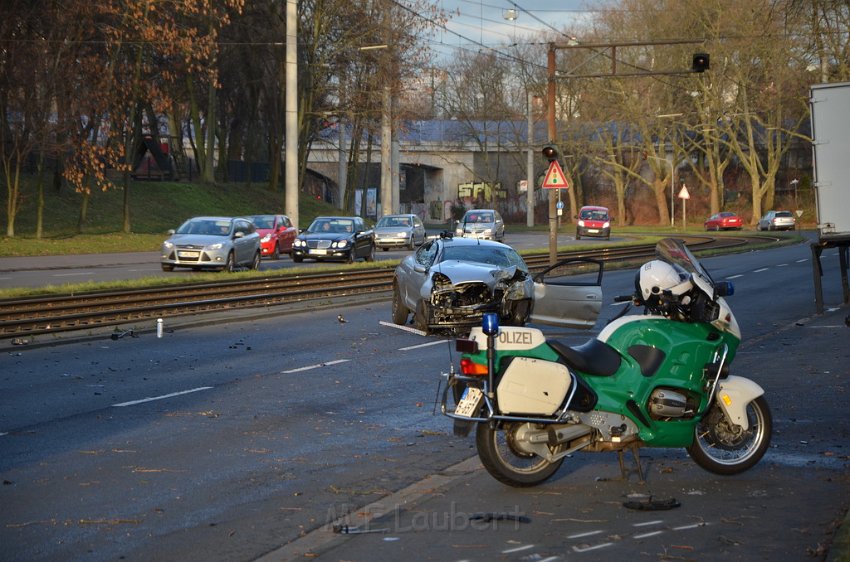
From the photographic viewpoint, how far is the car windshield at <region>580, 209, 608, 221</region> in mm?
64125

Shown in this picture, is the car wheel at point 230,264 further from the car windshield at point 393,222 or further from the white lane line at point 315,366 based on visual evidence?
the car windshield at point 393,222

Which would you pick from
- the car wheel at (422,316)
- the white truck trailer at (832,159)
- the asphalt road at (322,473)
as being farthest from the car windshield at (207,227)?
the asphalt road at (322,473)

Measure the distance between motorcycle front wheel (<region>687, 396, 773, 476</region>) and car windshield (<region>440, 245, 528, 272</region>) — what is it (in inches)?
408

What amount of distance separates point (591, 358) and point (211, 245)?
82.5 ft

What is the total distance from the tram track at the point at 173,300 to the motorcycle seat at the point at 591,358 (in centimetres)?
1119

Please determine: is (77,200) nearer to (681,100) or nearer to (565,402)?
(681,100)

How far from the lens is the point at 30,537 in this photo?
6.83 metres

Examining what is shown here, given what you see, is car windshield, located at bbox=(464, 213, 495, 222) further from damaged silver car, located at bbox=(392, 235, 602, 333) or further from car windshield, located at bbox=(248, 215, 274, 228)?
damaged silver car, located at bbox=(392, 235, 602, 333)

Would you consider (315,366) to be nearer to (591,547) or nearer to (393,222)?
(591,547)

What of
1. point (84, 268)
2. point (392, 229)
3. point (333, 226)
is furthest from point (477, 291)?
point (392, 229)

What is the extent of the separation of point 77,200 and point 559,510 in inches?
1949

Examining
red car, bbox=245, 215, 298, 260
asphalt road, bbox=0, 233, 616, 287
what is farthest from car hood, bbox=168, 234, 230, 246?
red car, bbox=245, 215, 298, 260

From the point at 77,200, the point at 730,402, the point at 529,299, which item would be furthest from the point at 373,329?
the point at 77,200

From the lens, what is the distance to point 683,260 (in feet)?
27.7
